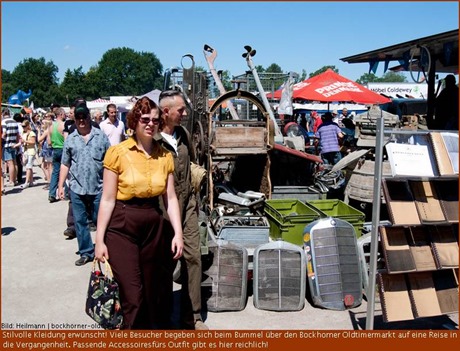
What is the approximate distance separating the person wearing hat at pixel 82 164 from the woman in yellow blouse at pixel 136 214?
2512 millimetres

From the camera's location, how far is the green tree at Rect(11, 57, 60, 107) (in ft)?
291

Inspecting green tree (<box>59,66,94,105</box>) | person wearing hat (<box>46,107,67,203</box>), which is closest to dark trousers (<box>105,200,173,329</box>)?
person wearing hat (<box>46,107,67,203</box>)

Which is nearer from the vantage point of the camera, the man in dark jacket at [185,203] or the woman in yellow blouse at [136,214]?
the woman in yellow blouse at [136,214]

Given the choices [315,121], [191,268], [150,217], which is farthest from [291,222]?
[315,121]

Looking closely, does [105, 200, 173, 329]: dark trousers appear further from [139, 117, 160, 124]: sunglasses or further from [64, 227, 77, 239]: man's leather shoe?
[64, 227, 77, 239]: man's leather shoe

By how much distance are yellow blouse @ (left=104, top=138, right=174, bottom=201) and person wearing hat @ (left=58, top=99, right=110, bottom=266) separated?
2.53 metres

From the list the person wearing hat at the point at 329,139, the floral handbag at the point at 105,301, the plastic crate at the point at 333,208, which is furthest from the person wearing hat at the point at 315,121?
the floral handbag at the point at 105,301

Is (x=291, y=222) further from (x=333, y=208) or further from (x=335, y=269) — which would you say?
(x=333, y=208)

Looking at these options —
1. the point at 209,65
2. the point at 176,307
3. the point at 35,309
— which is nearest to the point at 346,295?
the point at 176,307

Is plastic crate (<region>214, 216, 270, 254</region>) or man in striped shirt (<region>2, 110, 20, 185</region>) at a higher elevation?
man in striped shirt (<region>2, 110, 20, 185</region>)

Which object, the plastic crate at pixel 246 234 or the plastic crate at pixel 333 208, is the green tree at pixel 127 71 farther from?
the plastic crate at pixel 246 234

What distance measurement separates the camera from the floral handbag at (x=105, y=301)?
3168 millimetres

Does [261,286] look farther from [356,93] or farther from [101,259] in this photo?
[356,93]

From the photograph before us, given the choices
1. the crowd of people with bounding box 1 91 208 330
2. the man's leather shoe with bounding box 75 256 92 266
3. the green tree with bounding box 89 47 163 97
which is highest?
the green tree with bounding box 89 47 163 97
